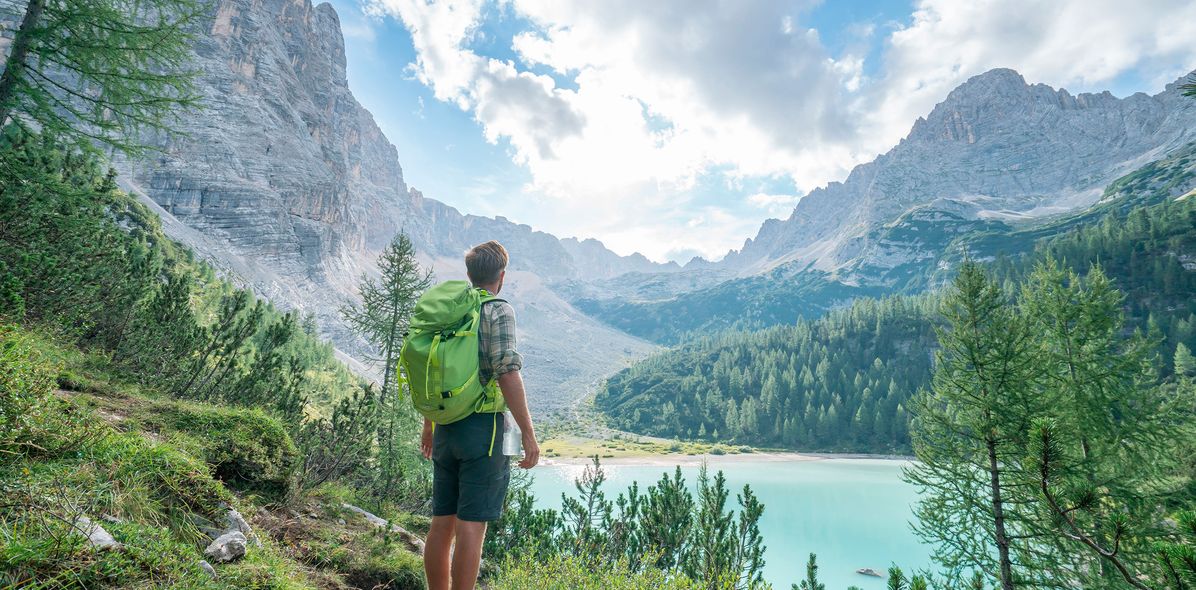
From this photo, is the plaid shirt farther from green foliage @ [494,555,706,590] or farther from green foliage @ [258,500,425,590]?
green foliage @ [258,500,425,590]

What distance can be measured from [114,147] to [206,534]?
25.4 ft

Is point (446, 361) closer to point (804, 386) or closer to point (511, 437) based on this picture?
point (511, 437)

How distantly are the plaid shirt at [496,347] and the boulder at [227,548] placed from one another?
6.18ft

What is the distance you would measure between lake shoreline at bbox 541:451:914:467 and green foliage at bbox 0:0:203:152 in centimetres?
7255

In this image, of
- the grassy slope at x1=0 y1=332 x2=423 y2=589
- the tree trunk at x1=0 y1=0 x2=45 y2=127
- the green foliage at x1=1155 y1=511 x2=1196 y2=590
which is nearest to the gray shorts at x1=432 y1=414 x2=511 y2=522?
the grassy slope at x1=0 y1=332 x2=423 y2=589

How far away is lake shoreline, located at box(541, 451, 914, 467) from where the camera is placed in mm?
76144

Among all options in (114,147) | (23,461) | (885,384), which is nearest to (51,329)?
(114,147)

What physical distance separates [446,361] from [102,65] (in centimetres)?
883

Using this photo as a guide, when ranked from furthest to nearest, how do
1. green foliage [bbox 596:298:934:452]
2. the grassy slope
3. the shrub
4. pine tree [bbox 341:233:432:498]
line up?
green foliage [bbox 596:298:934:452] < pine tree [bbox 341:233:432:498] < the shrub < the grassy slope

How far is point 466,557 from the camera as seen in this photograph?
2916mm

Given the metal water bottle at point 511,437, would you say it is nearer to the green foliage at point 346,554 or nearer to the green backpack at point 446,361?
the green backpack at point 446,361

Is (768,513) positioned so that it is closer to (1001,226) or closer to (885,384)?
(885,384)

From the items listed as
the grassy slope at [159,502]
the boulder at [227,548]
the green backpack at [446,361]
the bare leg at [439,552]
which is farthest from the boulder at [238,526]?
the green backpack at [446,361]

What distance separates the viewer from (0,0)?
26.2 feet
